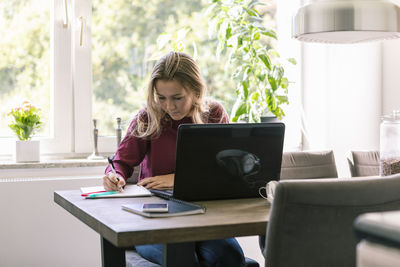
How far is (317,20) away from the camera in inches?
80.4

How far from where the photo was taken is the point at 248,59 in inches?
143

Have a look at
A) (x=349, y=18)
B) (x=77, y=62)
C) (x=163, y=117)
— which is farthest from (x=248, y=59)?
(x=349, y=18)

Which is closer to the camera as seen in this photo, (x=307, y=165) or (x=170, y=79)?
(x=170, y=79)

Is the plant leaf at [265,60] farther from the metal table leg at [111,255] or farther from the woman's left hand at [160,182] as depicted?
the metal table leg at [111,255]

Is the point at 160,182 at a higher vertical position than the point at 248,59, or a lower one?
lower

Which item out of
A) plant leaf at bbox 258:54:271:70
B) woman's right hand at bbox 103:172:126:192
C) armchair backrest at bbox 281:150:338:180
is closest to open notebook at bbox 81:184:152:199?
woman's right hand at bbox 103:172:126:192

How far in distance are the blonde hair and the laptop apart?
0.48 meters

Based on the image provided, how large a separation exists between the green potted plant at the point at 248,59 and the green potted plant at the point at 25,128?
115cm

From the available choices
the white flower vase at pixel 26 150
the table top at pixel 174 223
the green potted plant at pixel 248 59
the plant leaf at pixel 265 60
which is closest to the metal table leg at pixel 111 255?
the table top at pixel 174 223

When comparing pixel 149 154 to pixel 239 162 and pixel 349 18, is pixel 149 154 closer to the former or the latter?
pixel 239 162

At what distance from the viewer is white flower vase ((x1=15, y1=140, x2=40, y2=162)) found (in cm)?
319

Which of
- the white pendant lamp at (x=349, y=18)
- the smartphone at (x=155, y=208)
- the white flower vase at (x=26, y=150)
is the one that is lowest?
the smartphone at (x=155, y=208)

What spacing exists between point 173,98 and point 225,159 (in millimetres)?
561

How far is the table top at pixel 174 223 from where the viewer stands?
4.83 ft
